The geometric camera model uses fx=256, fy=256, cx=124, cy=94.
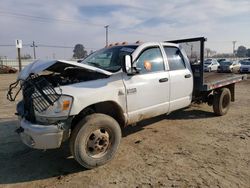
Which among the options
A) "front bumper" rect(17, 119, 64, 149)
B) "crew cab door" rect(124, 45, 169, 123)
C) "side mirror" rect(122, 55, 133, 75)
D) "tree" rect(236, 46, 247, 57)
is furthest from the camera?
"tree" rect(236, 46, 247, 57)

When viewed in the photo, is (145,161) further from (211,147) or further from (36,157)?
(36,157)

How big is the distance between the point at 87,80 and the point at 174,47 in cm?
257

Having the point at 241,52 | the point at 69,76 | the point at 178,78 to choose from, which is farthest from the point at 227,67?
the point at 241,52

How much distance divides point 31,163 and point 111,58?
96.0 inches

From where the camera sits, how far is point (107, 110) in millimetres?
4594

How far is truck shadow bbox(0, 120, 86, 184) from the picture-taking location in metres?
3.90

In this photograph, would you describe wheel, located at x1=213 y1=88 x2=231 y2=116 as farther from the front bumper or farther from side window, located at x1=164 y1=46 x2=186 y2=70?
the front bumper

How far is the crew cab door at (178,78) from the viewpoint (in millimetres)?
5527

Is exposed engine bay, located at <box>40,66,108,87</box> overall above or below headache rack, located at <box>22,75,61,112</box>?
above

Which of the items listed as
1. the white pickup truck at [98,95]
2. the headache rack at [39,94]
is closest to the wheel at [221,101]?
the white pickup truck at [98,95]

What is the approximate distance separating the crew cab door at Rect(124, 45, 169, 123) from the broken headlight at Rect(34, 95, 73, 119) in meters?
1.18

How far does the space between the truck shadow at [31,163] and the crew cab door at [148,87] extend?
137cm

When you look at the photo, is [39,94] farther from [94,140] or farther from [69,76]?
[94,140]

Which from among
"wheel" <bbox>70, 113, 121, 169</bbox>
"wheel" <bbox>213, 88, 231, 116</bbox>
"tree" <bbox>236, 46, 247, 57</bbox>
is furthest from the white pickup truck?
"tree" <bbox>236, 46, 247, 57</bbox>
